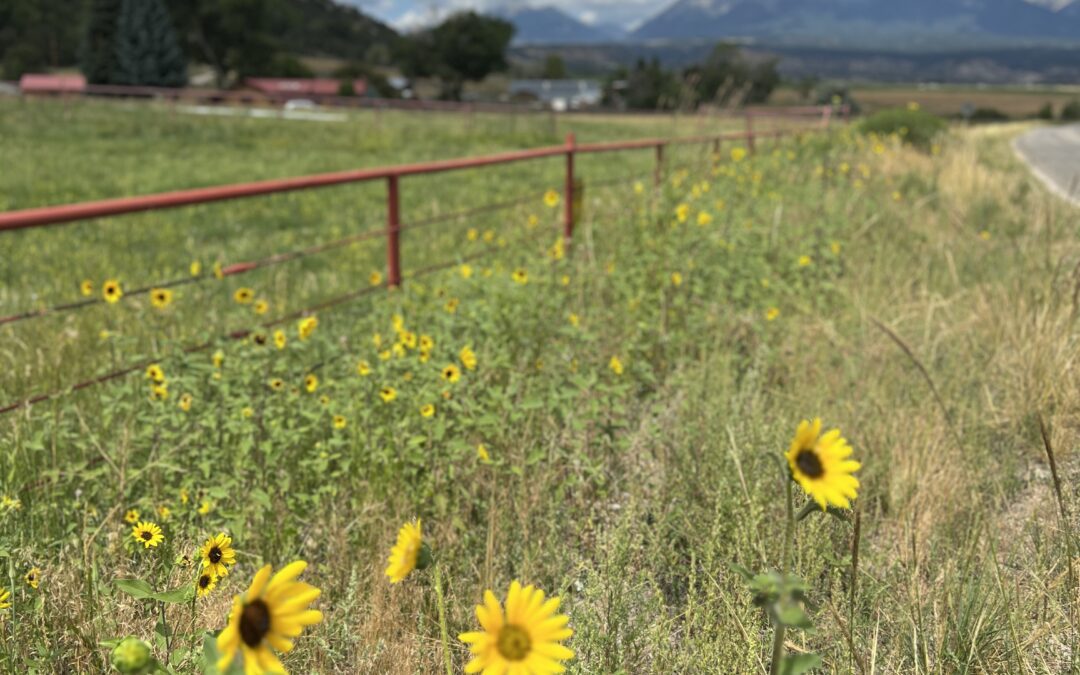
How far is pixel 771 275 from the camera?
5.44 metres

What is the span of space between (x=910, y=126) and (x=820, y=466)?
16.0m

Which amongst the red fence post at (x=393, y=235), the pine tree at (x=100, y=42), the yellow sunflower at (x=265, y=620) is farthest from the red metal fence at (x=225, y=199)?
the pine tree at (x=100, y=42)

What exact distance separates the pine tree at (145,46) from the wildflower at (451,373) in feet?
214

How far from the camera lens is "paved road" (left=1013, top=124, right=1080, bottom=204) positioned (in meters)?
14.6

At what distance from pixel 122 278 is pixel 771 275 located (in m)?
5.23

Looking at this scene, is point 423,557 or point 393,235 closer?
point 423,557

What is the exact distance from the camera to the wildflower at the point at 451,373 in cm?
292

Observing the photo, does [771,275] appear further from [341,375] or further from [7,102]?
[7,102]

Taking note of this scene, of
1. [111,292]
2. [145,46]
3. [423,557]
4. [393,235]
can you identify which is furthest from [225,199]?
[145,46]

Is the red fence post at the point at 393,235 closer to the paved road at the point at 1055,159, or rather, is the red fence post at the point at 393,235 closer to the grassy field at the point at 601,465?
the grassy field at the point at 601,465

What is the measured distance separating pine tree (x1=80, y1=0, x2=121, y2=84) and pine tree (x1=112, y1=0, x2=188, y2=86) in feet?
9.26

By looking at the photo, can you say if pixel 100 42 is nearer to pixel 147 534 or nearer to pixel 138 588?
pixel 147 534

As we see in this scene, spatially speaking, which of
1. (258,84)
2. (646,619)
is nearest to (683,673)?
(646,619)

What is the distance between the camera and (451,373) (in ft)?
9.90
